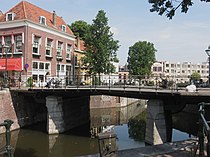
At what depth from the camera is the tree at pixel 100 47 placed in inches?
1474

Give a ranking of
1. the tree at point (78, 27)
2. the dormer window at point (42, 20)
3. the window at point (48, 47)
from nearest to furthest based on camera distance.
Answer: the dormer window at point (42, 20) < the window at point (48, 47) < the tree at point (78, 27)

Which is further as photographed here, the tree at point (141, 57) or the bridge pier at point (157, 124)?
the tree at point (141, 57)

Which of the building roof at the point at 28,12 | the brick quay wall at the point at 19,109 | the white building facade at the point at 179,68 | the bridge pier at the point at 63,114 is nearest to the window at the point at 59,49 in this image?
the building roof at the point at 28,12

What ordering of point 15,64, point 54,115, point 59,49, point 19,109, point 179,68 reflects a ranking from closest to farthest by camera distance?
point 54,115, point 19,109, point 15,64, point 59,49, point 179,68

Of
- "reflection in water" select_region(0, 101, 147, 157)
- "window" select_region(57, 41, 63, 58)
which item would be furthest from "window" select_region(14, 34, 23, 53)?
"reflection in water" select_region(0, 101, 147, 157)

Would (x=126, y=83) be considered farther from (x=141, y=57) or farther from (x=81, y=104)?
(x=141, y=57)

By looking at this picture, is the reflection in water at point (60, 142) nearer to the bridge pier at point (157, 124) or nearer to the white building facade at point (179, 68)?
the bridge pier at point (157, 124)

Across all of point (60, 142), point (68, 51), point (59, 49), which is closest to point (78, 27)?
point (68, 51)

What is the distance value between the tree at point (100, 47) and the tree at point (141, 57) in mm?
28326

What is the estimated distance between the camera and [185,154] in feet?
23.2

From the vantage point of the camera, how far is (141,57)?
220 ft

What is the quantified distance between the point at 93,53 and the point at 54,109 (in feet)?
59.8

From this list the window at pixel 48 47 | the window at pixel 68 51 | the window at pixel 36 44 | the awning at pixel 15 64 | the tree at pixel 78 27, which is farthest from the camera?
the tree at pixel 78 27

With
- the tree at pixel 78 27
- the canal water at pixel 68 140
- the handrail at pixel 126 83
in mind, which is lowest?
the canal water at pixel 68 140
